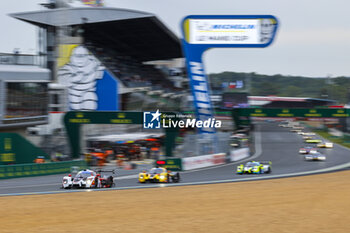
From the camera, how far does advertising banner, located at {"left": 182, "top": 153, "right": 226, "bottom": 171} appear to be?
31.5 meters

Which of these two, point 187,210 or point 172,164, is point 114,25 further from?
point 187,210

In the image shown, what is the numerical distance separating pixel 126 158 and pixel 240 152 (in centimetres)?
978

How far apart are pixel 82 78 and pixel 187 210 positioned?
3528 centimetres

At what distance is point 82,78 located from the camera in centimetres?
4841

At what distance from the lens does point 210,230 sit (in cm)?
1251

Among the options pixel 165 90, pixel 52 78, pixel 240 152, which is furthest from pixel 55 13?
pixel 240 152

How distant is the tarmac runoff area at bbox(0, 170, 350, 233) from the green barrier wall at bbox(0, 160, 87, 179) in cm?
884

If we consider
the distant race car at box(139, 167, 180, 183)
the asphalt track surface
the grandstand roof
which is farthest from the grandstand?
the distant race car at box(139, 167, 180, 183)

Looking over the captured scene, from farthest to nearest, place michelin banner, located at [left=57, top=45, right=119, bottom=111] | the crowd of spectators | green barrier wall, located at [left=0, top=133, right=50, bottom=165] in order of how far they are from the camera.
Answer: the crowd of spectators → michelin banner, located at [left=57, top=45, right=119, bottom=111] → green barrier wall, located at [left=0, top=133, right=50, bottom=165]

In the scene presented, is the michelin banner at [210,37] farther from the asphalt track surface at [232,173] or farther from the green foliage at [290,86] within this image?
the green foliage at [290,86]

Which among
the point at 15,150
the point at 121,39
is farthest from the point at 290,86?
the point at 15,150

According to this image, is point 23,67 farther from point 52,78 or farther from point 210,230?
point 210,230

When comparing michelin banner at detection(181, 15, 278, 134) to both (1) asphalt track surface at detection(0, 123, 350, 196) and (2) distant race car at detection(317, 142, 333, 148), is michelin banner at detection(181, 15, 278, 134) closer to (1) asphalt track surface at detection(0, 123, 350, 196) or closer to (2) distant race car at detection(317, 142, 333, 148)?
(1) asphalt track surface at detection(0, 123, 350, 196)

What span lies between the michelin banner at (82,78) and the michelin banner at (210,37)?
11.9 m
